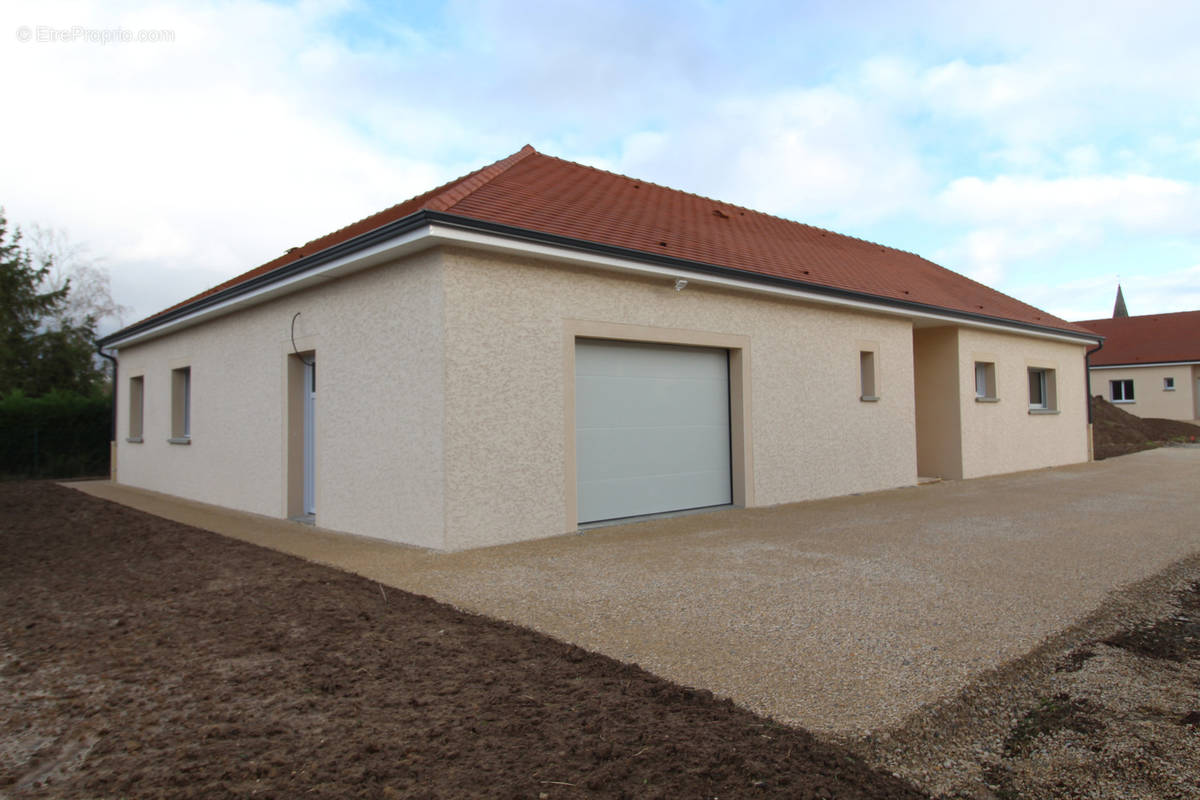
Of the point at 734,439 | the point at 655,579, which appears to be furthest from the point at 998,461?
the point at 655,579

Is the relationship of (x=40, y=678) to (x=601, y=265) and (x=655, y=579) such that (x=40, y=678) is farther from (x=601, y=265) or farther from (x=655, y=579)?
(x=601, y=265)

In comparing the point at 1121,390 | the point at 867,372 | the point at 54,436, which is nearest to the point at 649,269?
the point at 867,372

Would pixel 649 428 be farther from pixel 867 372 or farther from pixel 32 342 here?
pixel 32 342

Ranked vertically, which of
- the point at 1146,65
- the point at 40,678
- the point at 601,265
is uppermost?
the point at 1146,65

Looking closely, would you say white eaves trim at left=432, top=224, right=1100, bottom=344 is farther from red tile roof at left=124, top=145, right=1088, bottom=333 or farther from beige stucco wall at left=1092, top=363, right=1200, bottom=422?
beige stucco wall at left=1092, top=363, right=1200, bottom=422

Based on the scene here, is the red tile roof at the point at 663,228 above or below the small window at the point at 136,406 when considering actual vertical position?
above

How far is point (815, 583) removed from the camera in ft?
18.7

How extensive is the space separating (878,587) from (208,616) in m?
4.83

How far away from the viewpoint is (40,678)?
12.5ft

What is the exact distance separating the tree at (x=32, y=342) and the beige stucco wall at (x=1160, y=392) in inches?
1693

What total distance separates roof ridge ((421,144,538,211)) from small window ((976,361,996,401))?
34.0ft

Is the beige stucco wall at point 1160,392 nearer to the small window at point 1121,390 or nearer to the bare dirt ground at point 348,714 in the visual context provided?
the small window at point 1121,390

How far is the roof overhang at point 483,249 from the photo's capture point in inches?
279

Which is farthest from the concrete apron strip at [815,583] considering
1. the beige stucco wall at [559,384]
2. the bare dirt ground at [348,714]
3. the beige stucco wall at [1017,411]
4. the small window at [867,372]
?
the beige stucco wall at [1017,411]
